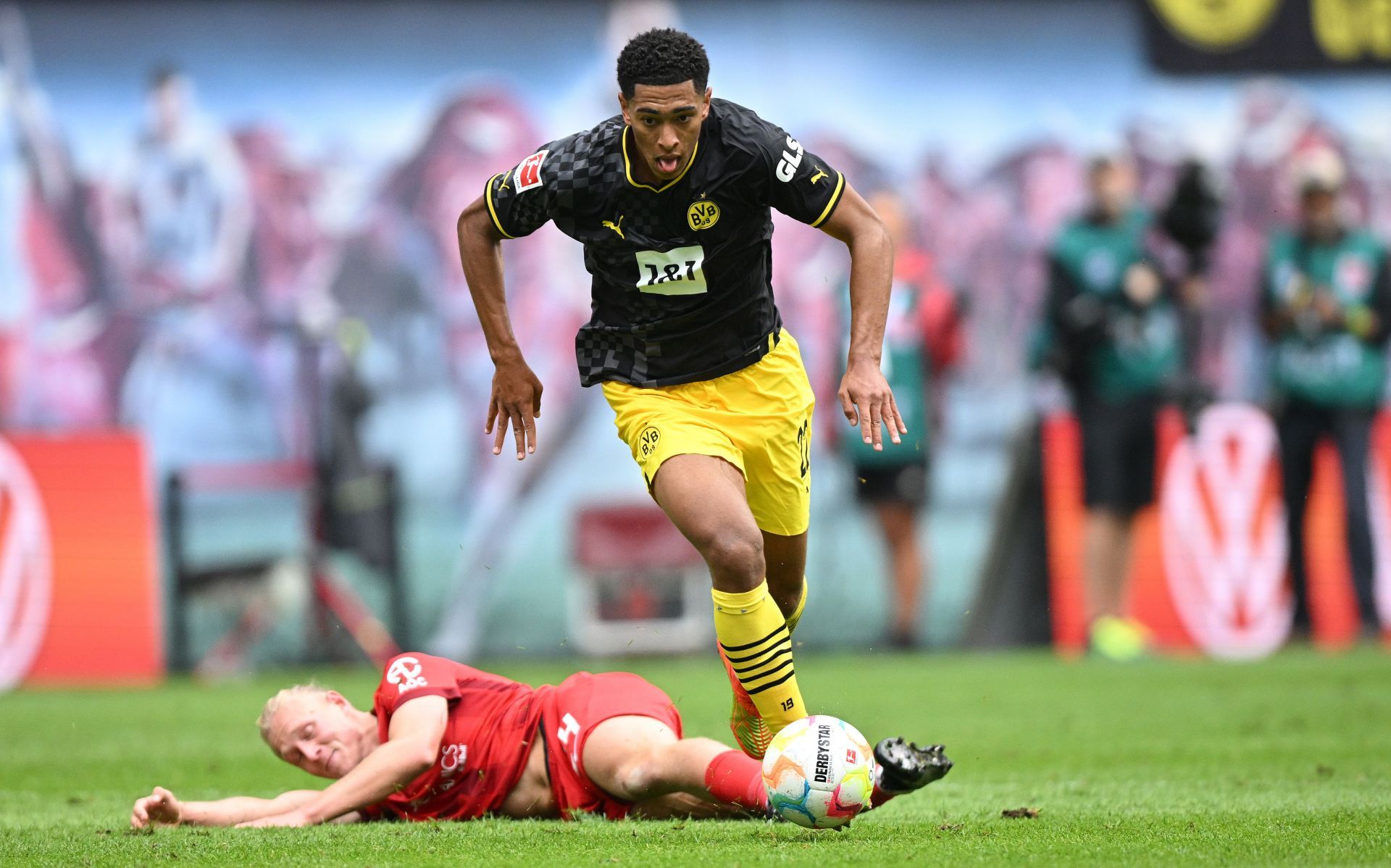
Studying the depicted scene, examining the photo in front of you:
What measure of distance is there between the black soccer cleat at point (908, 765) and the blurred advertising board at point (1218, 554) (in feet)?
27.9

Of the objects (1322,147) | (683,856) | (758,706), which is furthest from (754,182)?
(1322,147)

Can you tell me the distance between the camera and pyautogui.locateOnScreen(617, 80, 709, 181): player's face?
5.30 meters

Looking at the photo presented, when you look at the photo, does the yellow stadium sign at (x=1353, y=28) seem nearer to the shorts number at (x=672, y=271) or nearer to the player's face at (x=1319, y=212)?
the player's face at (x=1319, y=212)

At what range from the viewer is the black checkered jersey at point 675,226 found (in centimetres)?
556

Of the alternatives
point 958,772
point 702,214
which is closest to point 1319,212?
point 958,772

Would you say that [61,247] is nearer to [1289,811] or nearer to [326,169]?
[326,169]

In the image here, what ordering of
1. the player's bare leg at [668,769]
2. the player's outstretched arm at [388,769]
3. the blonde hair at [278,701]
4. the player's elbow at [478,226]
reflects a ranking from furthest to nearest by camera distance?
the player's elbow at [478,226]
the blonde hair at [278,701]
the player's outstretched arm at [388,769]
the player's bare leg at [668,769]

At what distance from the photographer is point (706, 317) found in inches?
227

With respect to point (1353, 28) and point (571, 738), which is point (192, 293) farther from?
point (1353, 28)

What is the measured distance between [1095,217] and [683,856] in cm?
892

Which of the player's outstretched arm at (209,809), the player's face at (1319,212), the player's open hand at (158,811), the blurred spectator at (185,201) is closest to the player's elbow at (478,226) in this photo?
the player's outstretched arm at (209,809)

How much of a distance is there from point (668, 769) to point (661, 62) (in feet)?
6.96

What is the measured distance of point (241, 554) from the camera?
13.1 meters

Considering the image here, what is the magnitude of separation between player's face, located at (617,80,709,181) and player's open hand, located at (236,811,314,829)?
7.38ft
